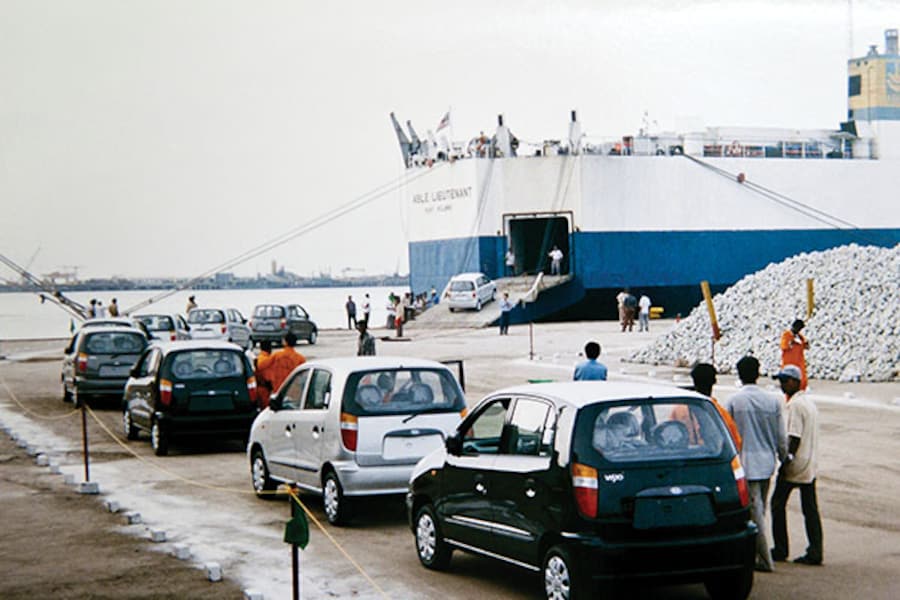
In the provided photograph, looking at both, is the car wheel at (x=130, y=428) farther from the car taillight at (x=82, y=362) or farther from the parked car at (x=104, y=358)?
the car taillight at (x=82, y=362)

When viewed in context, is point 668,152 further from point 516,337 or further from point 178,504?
point 178,504

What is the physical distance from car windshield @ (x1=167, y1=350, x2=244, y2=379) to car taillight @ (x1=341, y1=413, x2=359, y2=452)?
240 inches

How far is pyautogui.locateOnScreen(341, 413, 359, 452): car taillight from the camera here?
1098cm

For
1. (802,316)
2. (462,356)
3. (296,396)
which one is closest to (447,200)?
(462,356)

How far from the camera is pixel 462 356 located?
34.1 m

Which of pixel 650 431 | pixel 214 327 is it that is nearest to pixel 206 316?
pixel 214 327

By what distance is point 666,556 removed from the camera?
7.61 m

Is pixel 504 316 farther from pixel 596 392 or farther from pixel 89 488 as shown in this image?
pixel 596 392

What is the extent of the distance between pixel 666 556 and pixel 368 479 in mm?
3907

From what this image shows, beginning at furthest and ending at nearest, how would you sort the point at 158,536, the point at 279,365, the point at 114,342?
the point at 114,342
the point at 279,365
the point at 158,536

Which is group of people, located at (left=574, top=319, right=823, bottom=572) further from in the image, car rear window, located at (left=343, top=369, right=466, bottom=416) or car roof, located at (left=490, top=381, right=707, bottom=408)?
car rear window, located at (left=343, top=369, right=466, bottom=416)

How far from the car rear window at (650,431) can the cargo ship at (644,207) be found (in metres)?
42.8

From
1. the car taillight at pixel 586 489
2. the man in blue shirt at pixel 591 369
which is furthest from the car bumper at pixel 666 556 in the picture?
the man in blue shirt at pixel 591 369

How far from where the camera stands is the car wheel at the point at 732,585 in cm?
789
